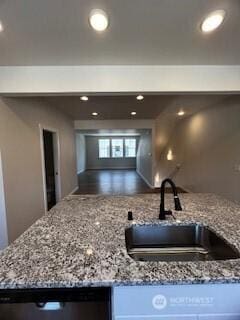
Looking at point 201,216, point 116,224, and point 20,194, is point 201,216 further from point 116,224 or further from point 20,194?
point 20,194

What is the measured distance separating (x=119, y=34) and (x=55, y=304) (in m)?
2.18

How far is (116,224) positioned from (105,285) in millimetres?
576

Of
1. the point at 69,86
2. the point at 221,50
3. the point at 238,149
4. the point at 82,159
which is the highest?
the point at 221,50

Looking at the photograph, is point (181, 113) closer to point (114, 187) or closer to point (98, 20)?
point (114, 187)

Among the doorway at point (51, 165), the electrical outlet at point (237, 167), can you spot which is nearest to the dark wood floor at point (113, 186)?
the doorway at point (51, 165)

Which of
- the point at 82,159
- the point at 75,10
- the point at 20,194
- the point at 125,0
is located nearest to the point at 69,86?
the point at 75,10

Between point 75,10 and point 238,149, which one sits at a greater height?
point 75,10

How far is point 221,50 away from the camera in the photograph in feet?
7.29

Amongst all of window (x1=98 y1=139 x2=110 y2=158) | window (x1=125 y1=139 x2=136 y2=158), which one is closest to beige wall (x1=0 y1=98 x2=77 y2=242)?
window (x1=98 y1=139 x2=110 y2=158)

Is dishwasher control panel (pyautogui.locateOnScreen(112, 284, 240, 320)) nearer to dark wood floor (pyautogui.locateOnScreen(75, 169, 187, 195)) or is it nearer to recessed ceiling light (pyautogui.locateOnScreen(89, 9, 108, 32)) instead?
recessed ceiling light (pyautogui.locateOnScreen(89, 9, 108, 32))

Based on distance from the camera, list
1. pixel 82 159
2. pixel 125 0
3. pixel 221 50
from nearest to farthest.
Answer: pixel 125 0
pixel 221 50
pixel 82 159

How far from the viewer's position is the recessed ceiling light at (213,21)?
1.74 m

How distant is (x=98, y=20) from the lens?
1780 millimetres

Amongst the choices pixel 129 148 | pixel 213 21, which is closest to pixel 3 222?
pixel 213 21
